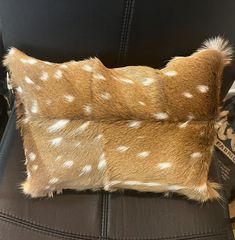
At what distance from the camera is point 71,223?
30.1 inches

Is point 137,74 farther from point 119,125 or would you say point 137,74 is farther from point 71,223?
point 71,223

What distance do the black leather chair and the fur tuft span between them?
0.01 meters

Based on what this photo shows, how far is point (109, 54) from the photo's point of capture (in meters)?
0.80

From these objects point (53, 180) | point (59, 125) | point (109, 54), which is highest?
point (109, 54)

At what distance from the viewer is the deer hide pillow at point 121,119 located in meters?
0.72

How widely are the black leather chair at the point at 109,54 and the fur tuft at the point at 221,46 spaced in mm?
15

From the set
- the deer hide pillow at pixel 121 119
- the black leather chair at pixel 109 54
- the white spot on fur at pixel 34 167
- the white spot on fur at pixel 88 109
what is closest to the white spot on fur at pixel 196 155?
the deer hide pillow at pixel 121 119

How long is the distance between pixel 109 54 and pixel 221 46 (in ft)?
0.80

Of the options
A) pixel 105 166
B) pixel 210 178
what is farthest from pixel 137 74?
pixel 210 178

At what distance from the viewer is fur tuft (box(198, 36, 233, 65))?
75cm

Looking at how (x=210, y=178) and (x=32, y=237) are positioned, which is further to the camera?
(x=210, y=178)

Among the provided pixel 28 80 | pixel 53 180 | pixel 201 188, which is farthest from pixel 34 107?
pixel 201 188

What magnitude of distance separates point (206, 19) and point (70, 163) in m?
0.41

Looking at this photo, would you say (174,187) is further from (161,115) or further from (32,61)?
(32,61)
